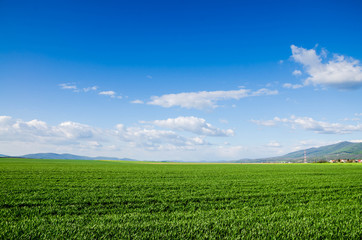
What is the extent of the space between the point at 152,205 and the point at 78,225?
3.64 meters

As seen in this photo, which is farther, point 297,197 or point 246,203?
point 297,197

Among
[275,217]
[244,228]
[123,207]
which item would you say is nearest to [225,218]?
[244,228]

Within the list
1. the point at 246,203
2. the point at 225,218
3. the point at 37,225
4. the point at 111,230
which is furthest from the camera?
the point at 246,203

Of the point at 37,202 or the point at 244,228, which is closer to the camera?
the point at 244,228

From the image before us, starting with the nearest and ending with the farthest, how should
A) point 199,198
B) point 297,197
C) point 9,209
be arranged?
1. point 9,209
2. point 199,198
3. point 297,197

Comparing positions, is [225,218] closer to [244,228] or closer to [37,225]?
[244,228]

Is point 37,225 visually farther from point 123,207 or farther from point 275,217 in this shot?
point 275,217

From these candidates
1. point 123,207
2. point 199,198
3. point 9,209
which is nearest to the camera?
point 9,209

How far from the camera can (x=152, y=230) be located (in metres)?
6.53

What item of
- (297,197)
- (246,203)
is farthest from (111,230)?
(297,197)

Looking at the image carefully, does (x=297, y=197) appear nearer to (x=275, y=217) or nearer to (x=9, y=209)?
(x=275, y=217)

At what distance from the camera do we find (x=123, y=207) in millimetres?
9570

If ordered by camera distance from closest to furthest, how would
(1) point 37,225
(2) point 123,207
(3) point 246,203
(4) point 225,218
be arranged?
(1) point 37,225 < (4) point 225,218 < (2) point 123,207 < (3) point 246,203

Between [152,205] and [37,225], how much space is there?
177 inches
